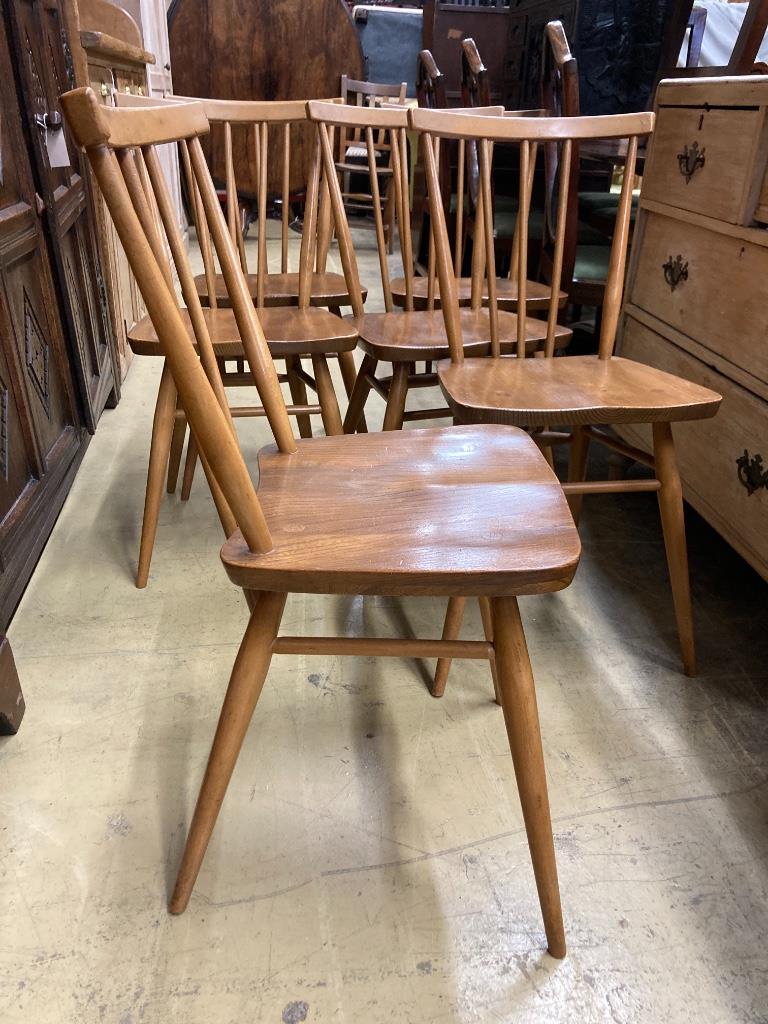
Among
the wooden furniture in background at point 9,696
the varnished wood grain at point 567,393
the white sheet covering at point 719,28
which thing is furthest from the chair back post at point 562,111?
the white sheet covering at point 719,28

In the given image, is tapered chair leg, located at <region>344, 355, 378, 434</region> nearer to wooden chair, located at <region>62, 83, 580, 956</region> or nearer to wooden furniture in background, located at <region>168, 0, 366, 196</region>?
wooden chair, located at <region>62, 83, 580, 956</region>

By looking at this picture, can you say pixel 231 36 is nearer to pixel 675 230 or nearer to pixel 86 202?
pixel 86 202

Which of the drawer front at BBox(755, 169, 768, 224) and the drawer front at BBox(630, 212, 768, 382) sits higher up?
the drawer front at BBox(755, 169, 768, 224)

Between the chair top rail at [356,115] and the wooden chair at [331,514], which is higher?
the chair top rail at [356,115]

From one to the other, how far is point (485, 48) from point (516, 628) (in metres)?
5.92

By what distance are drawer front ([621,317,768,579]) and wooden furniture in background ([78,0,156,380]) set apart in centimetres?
162

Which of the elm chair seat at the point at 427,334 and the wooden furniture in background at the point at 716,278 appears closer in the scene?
the wooden furniture in background at the point at 716,278

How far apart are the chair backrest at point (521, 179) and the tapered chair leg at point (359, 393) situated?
1.05 ft

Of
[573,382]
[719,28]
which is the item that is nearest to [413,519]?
[573,382]

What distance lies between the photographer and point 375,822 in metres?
1.00

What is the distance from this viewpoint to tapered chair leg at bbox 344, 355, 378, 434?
1.63 metres

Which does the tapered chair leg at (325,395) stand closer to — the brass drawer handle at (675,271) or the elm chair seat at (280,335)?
the elm chair seat at (280,335)

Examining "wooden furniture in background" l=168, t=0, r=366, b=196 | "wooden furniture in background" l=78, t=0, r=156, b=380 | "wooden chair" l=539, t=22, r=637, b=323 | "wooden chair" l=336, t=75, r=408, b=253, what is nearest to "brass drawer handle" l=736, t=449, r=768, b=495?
"wooden chair" l=539, t=22, r=637, b=323

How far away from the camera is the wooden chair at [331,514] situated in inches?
26.6
